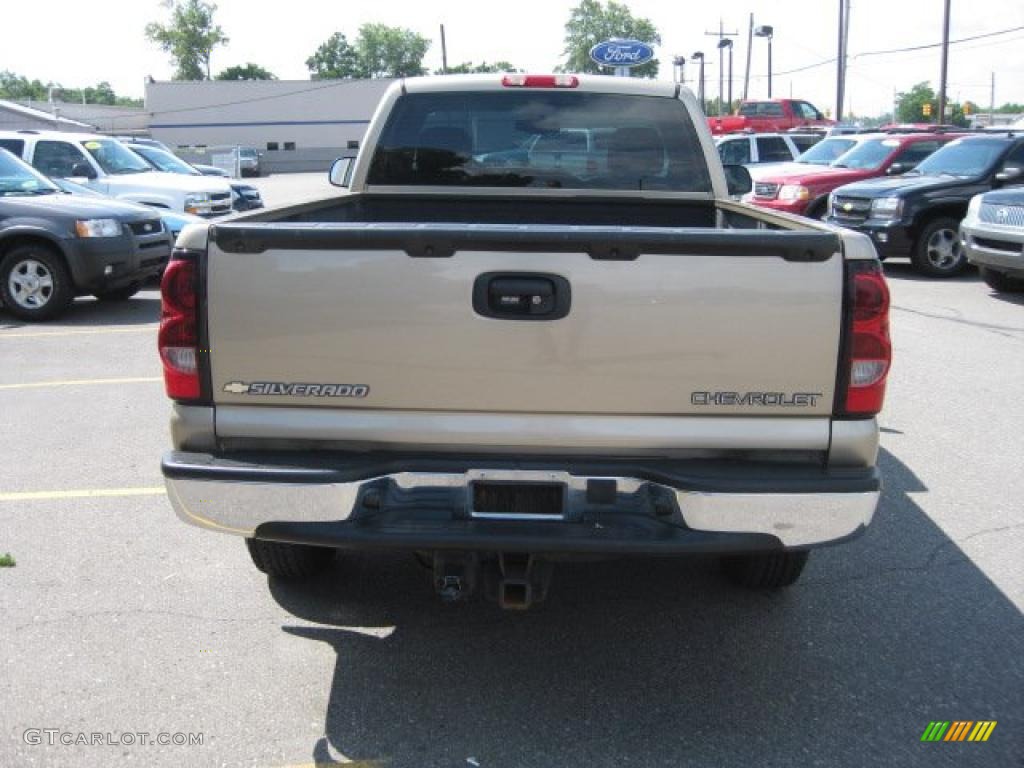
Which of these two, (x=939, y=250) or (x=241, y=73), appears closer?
(x=939, y=250)

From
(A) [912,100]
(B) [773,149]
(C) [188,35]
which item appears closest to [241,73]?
(C) [188,35]

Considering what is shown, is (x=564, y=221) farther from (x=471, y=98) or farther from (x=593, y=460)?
(x=593, y=460)

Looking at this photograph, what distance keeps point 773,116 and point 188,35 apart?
90608 millimetres

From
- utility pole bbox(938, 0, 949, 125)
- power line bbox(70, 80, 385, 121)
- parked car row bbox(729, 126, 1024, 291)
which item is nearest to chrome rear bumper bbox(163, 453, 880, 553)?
parked car row bbox(729, 126, 1024, 291)

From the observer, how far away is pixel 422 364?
3.15 metres

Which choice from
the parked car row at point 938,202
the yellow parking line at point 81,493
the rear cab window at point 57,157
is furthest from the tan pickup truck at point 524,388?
the rear cab window at point 57,157

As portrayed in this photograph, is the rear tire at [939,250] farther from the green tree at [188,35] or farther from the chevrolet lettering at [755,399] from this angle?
the green tree at [188,35]

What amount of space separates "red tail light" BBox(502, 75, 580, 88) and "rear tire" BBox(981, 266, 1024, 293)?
8643 millimetres

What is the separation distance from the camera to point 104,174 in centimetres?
1458

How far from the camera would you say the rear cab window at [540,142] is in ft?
17.1

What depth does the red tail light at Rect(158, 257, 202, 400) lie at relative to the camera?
10.4ft

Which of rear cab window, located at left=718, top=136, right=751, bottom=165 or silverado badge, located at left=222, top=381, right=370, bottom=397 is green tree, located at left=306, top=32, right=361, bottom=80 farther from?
silverado badge, located at left=222, top=381, right=370, bottom=397

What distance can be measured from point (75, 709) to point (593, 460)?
1916 millimetres

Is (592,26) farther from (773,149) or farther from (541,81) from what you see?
(541,81)
